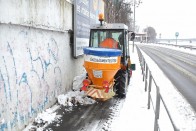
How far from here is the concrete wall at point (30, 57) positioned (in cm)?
532

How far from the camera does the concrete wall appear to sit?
17.5ft

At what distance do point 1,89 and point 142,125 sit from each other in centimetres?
343

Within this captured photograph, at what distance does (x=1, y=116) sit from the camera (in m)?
5.11

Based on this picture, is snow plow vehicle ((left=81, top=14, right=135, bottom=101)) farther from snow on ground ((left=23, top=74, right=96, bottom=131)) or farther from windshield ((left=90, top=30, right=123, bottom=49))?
windshield ((left=90, top=30, right=123, bottom=49))

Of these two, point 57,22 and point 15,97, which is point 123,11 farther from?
point 15,97

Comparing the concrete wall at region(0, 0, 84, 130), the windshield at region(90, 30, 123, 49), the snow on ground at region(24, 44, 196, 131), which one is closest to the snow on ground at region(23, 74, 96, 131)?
the snow on ground at region(24, 44, 196, 131)

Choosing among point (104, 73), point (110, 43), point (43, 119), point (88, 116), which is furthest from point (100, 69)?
point (43, 119)

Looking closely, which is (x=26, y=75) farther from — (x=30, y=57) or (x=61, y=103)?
(x=61, y=103)

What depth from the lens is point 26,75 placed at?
20.5 feet

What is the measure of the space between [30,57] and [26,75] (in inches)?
19.5

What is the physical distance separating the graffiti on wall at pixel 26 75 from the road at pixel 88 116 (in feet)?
2.35

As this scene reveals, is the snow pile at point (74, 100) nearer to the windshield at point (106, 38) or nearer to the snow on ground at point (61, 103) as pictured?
the snow on ground at point (61, 103)

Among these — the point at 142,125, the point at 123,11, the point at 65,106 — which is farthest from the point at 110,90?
the point at 123,11

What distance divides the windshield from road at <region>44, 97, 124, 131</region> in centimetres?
217
